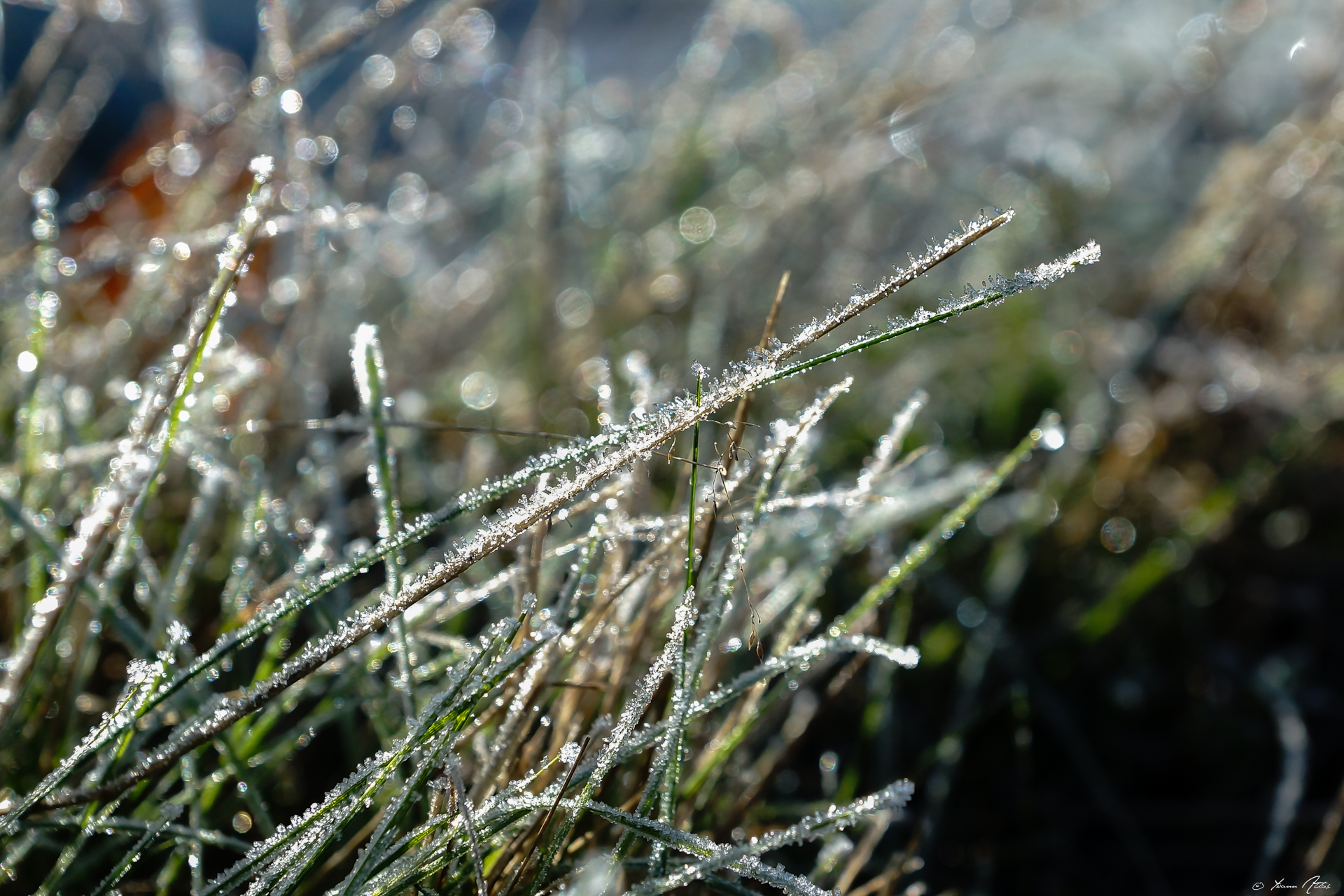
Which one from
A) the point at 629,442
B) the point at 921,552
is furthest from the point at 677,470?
the point at 629,442

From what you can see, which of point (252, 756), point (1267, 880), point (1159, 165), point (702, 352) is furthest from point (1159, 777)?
point (1159, 165)

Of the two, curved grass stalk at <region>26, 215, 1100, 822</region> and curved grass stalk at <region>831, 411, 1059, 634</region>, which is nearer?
curved grass stalk at <region>26, 215, 1100, 822</region>

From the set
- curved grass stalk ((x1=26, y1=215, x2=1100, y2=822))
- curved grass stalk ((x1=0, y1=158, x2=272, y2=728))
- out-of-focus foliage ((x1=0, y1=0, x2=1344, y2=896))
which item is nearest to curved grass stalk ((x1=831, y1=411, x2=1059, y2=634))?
out-of-focus foliage ((x1=0, y1=0, x2=1344, y2=896))

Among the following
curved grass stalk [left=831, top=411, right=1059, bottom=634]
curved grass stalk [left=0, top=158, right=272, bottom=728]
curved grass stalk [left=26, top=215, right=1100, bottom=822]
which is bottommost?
curved grass stalk [left=831, top=411, right=1059, bottom=634]

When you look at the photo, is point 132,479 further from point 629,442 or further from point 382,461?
point 629,442

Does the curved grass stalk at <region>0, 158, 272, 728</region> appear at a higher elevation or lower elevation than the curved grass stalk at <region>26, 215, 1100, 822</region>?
higher

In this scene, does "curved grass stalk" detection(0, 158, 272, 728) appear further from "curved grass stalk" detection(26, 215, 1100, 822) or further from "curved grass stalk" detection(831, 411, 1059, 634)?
"curved grass stalk" detection(831, 411, 1059, 634)

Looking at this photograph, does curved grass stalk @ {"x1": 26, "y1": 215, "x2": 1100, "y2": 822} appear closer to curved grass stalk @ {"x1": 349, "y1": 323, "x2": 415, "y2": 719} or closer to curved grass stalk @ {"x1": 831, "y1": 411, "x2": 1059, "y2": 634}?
curved grass stalk @ {"x1": 349, "y1": 323, "x2": 415, "y2": 719}

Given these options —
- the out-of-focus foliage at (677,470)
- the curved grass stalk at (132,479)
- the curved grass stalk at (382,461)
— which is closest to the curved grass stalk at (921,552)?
the out-of-focus foliage at (677,470)

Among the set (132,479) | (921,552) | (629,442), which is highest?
(132,479)
